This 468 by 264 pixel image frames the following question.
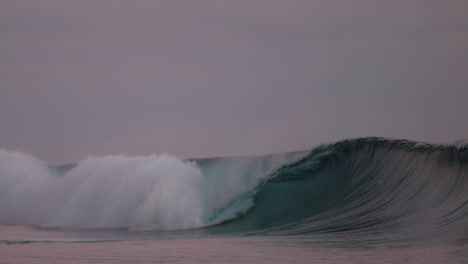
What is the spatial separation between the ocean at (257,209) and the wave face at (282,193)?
1.5 inches

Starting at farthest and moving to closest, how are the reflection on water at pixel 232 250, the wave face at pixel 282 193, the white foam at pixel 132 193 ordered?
the white foam at pixel 132 193 → the wave face at pixel 282 193 → the reflection on water at pixel 232 250

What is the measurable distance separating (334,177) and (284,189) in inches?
46.9

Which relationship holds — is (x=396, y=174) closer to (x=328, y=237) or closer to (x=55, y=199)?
(x=328, y=237)

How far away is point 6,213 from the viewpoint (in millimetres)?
29531

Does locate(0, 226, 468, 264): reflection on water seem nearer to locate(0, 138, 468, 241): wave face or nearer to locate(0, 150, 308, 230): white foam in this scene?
locate(0, 138, 468, 241): wave face

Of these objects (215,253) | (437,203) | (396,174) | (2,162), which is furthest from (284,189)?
(2,162)

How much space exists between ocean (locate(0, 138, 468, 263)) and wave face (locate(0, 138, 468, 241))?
38 mm

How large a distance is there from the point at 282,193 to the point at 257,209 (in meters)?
1.09

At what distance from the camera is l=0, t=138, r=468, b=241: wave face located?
20.9 metres

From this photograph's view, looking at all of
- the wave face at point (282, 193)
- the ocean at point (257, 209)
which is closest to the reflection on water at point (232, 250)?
the ocean at point (257, 209)

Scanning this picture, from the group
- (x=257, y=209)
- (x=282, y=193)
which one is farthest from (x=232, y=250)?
(x=282, y=193)

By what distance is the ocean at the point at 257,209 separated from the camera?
17.3 m

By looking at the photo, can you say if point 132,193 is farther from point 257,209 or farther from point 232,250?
point 232,250

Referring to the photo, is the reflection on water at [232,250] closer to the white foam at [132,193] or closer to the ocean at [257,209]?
the ocean at [257,209]
